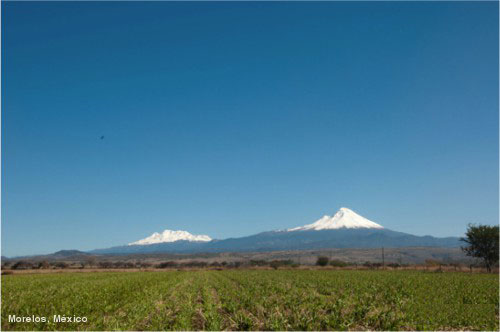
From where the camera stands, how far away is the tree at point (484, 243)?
77.0 metres

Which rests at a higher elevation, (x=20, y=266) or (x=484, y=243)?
(x=484, y=243)

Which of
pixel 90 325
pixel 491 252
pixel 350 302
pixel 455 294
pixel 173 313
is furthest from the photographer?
pixel 491 252

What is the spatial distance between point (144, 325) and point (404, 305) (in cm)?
1584

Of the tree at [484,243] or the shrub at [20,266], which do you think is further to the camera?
the shrub at [20,266]

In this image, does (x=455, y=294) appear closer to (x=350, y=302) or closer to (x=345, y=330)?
(x=350, y=302)

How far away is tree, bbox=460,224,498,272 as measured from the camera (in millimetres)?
77000

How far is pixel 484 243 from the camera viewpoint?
78.2m

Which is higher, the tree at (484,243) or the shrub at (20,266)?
the tree at (484,243)

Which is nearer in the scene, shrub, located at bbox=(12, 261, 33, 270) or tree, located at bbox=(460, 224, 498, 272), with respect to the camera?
tree, located at bbox=(460, 224, 498, 272)

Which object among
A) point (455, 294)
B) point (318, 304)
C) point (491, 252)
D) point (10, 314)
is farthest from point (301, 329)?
point (491, 252)

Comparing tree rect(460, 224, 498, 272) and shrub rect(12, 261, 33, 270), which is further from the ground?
tree rect(460, 224, 498, 272)

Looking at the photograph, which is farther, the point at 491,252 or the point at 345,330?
the point at 491,252

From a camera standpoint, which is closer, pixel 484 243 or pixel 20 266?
pixel 484 243

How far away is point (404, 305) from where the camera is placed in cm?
2395
